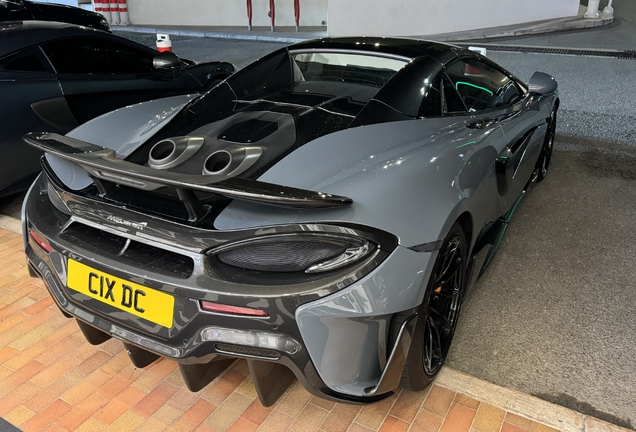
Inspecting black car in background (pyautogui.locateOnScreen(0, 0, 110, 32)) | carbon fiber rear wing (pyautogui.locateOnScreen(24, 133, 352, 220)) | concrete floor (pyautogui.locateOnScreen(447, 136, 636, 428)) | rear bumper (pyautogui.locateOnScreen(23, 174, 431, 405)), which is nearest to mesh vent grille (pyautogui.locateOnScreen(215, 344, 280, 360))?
rear bumper (pyautogui.locateOnScreen(23, 174, 431, 405))

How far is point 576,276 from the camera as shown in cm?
292

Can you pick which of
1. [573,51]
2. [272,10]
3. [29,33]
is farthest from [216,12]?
[29,33]

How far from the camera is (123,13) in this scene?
14406 millimetres

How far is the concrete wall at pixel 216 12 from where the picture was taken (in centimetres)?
1292

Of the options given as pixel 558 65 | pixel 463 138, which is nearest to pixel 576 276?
pixel 463 138

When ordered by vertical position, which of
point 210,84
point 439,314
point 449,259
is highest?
point 210,84

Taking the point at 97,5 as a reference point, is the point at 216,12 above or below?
below

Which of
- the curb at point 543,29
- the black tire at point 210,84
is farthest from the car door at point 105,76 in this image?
the curb at point 543,29

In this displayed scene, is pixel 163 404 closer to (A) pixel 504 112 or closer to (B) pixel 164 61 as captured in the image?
(A) pixel 504 112

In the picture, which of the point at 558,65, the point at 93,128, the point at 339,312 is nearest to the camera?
the point at 339,312

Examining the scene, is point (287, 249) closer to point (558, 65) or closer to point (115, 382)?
point (115, 382)

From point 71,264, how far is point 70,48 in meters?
2.66

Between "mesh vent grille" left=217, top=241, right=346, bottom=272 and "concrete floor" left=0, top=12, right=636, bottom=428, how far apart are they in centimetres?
103

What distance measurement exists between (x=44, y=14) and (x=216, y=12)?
7.91 meters
